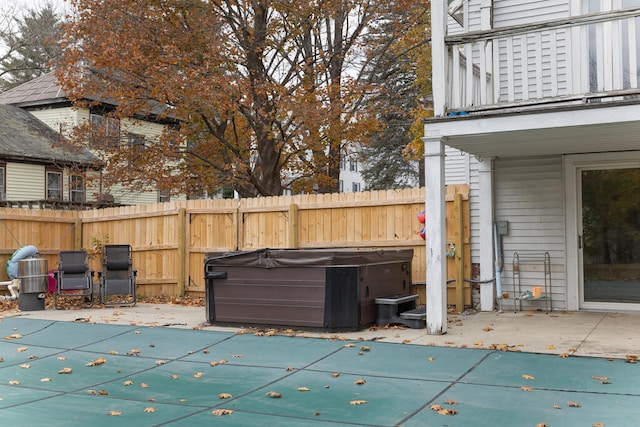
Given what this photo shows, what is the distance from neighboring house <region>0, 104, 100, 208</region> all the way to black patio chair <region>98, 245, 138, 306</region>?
1162 centimetres

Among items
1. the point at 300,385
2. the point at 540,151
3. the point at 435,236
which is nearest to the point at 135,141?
the point at 540,151

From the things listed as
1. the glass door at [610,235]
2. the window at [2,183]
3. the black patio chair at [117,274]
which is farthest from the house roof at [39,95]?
the glass door at [610,235]

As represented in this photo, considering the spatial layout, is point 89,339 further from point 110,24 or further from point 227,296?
point 110,24

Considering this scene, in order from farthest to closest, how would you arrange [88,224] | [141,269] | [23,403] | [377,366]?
[88,224] < [141,269] < [377,366] < [23,403]

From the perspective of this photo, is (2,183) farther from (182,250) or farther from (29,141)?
(182,250)

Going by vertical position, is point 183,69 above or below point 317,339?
above

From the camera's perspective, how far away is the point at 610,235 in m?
9.57

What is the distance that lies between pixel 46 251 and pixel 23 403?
350 inches

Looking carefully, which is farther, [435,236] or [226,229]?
[226,229]

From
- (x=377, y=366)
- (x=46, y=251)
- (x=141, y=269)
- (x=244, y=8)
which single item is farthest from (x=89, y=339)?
(x=244, y=8)

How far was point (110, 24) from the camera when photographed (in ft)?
52.6

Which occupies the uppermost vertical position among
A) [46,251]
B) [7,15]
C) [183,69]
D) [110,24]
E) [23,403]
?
[7,15]

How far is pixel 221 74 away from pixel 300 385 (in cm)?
1184

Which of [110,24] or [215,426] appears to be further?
[110,24]
